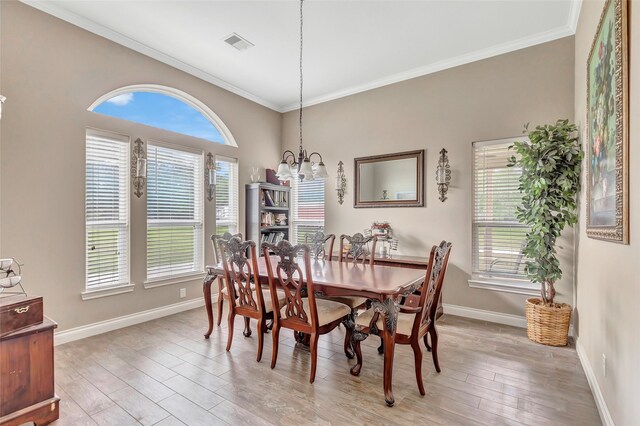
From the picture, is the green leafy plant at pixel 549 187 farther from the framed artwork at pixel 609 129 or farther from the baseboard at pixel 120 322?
the baseboard at pixel 120 322

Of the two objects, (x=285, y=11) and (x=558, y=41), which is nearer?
(x=285, y=11)

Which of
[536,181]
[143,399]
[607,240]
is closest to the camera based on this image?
[607,240]

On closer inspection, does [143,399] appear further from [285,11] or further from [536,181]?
[536,181]

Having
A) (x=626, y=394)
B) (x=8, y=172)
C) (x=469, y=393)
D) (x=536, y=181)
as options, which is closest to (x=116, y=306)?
(x=8, y=172)

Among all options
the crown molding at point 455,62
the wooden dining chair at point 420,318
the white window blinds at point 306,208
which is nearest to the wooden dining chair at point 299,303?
the wooden dining chair at point 420,318

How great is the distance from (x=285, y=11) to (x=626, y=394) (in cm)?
381

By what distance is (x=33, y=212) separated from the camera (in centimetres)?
299

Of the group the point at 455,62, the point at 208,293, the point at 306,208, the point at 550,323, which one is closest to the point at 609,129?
the point at 550,323

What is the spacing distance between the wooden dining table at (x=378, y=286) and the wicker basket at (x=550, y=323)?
143cm

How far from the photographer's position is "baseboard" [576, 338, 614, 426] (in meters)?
1.95

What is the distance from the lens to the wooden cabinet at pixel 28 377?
1.85 metres

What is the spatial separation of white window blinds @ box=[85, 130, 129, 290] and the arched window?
34cm

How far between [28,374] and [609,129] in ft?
12.6

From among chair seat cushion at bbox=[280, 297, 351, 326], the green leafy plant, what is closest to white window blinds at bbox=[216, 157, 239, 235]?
chair seat cushion at bbox=[280, 297, 351, 326]
